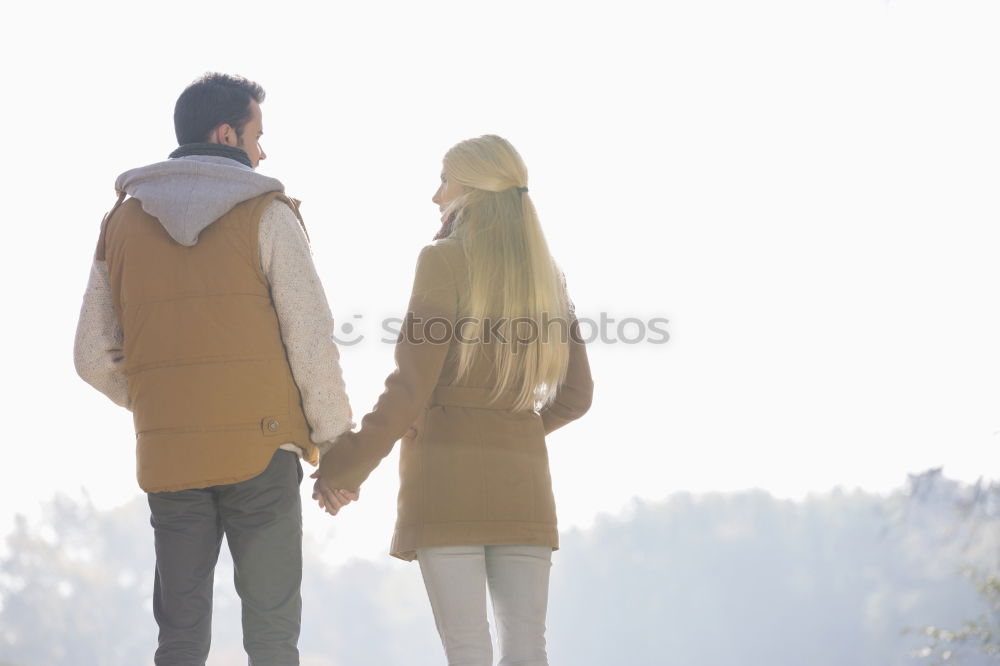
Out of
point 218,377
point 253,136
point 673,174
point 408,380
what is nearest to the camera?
point 218,377

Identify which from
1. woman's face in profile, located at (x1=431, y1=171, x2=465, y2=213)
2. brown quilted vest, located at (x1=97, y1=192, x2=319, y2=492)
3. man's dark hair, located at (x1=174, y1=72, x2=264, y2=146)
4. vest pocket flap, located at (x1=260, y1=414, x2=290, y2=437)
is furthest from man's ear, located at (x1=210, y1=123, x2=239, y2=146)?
vest pocket flap, located at (x1=260, y1=414, x2=290, y2=437)

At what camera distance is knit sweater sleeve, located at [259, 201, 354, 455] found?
6.87 feet

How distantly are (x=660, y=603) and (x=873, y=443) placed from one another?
36.1 feet

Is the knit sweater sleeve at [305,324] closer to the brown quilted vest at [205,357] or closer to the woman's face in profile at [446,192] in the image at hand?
the brown quilted vest at [205,357]

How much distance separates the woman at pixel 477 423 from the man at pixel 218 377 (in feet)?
0.49

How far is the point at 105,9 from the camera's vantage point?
1560 cm

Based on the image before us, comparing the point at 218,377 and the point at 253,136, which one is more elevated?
the point at 253,136

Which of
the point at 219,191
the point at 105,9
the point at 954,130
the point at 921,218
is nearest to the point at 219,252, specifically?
the point at 219,191

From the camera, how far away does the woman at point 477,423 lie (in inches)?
82.4

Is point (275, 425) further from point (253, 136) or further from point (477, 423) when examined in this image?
point (253, 136)

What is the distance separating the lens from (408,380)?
2.14 m

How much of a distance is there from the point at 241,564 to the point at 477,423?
52 centimetres

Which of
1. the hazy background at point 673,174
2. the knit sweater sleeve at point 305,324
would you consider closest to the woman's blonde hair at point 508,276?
the knit sweater sleeve at point 305,324

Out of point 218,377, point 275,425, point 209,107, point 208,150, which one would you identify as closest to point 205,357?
point 218,377
